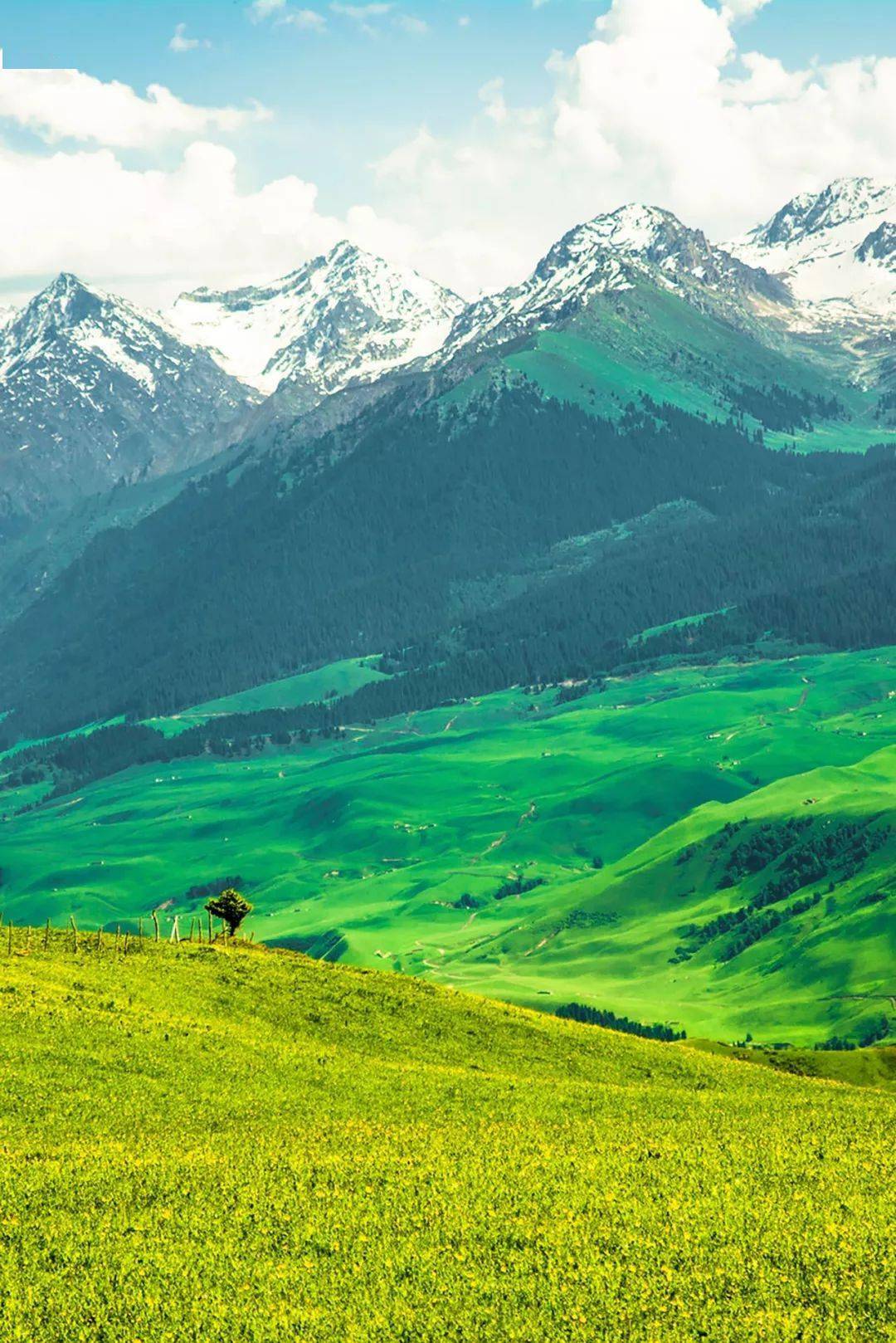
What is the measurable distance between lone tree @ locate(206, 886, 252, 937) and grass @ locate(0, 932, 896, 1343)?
36.2 m

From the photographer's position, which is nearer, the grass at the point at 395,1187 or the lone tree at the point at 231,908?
the grass at the point at 395,1187

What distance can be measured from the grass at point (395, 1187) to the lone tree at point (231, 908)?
119 ft

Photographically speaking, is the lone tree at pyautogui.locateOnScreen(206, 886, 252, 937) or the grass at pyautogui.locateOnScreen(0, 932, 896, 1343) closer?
the grass at pyautogui.locateOnScreen(0, 932, 896, 1343)

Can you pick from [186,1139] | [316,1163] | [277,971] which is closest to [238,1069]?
[186,1139]

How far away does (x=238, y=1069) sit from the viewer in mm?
100875

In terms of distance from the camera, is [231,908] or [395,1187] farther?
[231,908]

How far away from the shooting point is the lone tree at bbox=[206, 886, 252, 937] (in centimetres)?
15850

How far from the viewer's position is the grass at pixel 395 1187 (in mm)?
59156

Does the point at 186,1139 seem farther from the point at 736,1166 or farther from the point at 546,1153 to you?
the point at 736,1166

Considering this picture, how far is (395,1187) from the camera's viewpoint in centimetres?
7369

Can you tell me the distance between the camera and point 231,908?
15925cm

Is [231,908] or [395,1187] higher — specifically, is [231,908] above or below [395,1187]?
above

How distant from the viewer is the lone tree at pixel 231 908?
520 feet

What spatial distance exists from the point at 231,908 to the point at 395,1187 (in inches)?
3476
